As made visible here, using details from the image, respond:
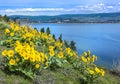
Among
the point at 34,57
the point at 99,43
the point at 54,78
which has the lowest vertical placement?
the point at 99,43

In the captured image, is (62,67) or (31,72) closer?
(31,72)

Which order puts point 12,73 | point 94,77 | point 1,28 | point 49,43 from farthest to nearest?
1. point 1,28
2. point 49,43
3. point 94,77
4. point 12,73

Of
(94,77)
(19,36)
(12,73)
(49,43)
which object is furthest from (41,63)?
(49,43)

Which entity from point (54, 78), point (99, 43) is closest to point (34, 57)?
point (54, 78)

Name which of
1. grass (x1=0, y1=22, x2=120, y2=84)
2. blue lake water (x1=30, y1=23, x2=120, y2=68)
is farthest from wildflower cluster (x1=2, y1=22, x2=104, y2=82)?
blue lake water (x1=30, y1=23, x2=120, y2=68)

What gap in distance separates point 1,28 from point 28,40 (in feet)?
9.55

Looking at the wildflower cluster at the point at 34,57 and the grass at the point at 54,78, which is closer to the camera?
the grass at the point at 54,78

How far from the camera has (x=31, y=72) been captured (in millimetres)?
6926

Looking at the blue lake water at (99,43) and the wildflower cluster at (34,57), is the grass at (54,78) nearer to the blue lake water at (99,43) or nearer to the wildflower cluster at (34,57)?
the wildflower cluster at (34,57)

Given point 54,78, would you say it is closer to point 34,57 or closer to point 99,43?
point 34,57

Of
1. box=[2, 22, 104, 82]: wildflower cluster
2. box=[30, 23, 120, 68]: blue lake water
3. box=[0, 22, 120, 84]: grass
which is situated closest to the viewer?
box=[0, 22, 120, 84]: grass

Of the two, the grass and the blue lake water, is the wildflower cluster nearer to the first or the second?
the grass

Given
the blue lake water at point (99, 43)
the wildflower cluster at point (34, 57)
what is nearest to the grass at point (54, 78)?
the wildflower cluster at point (34, 57)

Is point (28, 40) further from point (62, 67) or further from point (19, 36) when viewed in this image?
point (62, 67)
